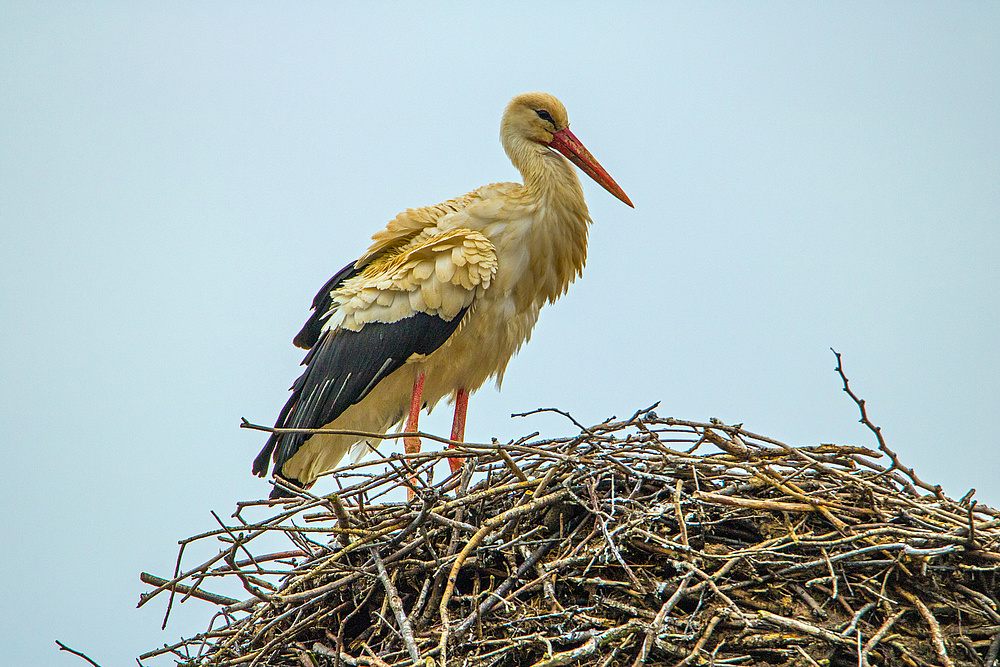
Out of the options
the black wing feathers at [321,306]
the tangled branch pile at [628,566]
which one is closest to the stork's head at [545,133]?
the black wing feathers at [321,306]

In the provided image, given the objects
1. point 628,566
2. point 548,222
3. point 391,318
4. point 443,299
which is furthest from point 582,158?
point 628,566

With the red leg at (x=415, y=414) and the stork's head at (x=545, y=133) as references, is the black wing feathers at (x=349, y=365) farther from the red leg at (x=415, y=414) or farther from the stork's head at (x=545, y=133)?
the stork's head at (x=545, y=133)

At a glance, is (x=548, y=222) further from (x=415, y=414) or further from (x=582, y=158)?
(x=415, y=414)

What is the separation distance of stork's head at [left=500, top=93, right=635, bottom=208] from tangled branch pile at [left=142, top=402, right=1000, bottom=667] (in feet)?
7.30

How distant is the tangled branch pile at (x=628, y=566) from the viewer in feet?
8.93

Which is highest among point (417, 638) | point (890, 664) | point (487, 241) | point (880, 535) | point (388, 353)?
point (487, 241)

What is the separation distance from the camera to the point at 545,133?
17.0ft

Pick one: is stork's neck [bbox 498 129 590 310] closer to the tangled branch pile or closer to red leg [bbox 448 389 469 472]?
red leg [bbox 448 389 469 472]

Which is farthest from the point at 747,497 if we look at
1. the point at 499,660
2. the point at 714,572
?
the point at 499,660

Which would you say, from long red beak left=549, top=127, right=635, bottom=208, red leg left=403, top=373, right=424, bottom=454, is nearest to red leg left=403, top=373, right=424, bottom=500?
red leg left=403, top=373, right=424, bottom=454

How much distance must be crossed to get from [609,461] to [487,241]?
5.85 feet

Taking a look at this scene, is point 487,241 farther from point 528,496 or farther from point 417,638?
point 417,638

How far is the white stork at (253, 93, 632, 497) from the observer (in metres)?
4.57

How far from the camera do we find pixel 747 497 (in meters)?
3.11
